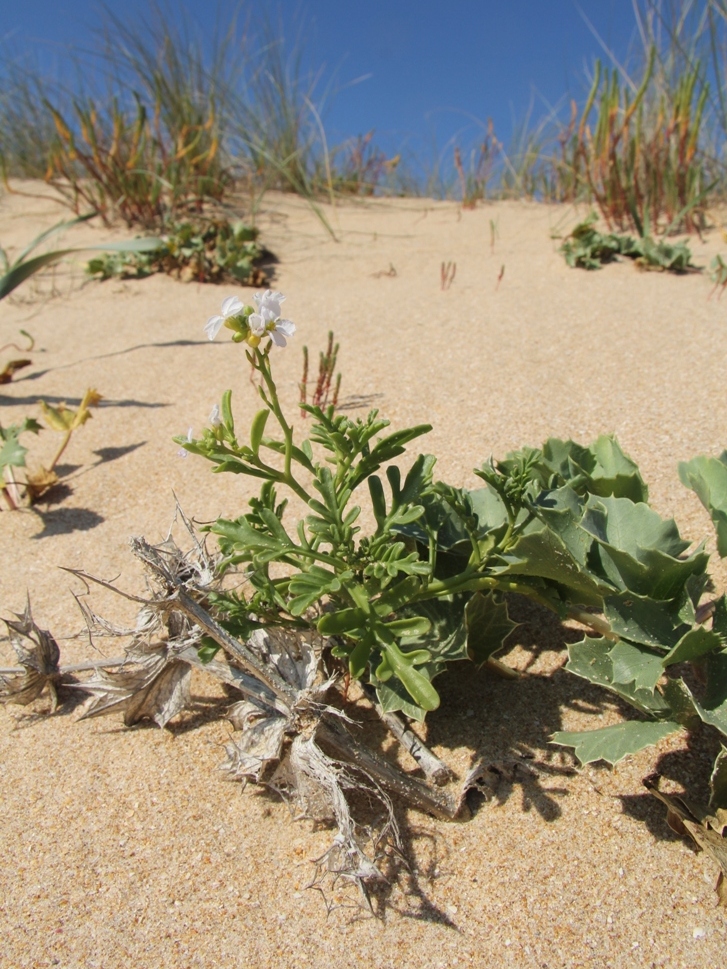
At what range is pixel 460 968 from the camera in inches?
45.2

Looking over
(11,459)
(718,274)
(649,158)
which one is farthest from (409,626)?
(649,158)

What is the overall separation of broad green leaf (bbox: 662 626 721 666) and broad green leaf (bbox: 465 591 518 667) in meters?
0.34

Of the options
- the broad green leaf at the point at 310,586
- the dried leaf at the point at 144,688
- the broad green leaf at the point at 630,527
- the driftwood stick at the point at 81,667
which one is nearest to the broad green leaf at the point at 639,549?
the broad green leaf at the point at 630,527

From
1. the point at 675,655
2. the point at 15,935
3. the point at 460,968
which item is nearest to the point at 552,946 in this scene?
the point at 460,968

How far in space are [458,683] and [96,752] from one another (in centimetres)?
72

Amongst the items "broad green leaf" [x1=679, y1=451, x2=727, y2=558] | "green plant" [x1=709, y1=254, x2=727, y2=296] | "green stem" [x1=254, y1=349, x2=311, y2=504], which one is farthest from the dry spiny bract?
"green plant" [x1=709, y1=254, x2=727, y2=296]

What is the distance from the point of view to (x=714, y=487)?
1.51 meters

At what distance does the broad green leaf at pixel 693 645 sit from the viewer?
3.87 ft

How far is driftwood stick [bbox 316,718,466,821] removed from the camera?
4.36ft

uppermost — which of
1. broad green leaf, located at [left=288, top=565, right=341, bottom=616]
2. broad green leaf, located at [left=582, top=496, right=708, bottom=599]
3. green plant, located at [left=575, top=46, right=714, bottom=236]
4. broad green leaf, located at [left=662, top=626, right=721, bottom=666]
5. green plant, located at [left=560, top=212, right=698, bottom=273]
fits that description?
green plant, located at [left=575, top=46, right=714, bottom=236]

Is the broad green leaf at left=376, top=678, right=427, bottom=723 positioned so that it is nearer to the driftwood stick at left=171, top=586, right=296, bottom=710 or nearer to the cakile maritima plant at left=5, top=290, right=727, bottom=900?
the cakile maritima plant at left=5, top=290, right=727, bottom=900

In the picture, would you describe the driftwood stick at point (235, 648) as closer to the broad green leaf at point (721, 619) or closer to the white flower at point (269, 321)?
the white flower at point (269, 321)

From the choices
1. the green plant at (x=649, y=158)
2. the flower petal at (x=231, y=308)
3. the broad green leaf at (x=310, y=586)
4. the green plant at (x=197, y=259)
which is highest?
the green plant at (x=649, y=158)

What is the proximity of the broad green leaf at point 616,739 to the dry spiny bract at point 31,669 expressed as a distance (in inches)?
38.9
